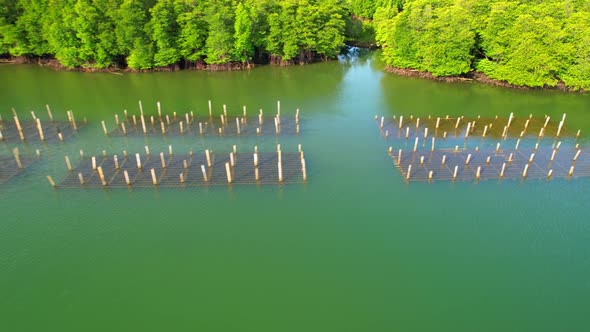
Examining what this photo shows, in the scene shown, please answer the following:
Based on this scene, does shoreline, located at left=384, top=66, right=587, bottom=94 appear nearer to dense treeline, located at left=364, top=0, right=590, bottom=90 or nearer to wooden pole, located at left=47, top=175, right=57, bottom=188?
dense treeline, located at left=364, top=0, right=590, bottom=90

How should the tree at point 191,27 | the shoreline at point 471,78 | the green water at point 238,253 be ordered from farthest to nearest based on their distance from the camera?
the tree at point 191,27, the shoreline at point 471,78, the green water at point 238,253

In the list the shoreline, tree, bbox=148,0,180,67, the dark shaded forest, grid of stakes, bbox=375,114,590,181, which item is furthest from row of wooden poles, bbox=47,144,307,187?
the shoreline

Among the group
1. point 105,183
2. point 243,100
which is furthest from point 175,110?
point 105,183

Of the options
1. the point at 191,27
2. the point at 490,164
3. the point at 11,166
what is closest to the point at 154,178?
the point at 11,166

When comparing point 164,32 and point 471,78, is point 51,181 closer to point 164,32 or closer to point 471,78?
point 164,32

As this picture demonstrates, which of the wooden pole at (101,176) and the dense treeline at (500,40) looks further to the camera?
the dense treeline at (500,40)

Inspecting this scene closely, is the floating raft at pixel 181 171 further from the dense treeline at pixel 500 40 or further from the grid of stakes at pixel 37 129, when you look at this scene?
the dense treeline at pixel 500 40

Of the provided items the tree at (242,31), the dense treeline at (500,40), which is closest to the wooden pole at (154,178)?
the tree at (242,31)
